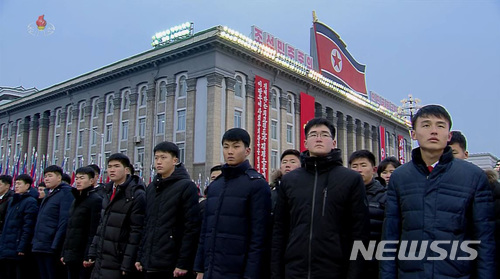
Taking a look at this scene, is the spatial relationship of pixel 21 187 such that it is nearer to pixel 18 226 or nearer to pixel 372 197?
pixel 18 226

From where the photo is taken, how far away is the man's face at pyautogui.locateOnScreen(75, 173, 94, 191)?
6.31 meters

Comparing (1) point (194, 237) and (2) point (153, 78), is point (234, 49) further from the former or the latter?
(1) point (194, 237)

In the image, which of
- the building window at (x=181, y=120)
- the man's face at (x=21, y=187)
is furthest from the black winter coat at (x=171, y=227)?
the building window at (x=181, y=120)

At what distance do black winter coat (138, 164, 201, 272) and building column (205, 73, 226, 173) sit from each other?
19.7m

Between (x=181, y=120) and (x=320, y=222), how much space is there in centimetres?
2447

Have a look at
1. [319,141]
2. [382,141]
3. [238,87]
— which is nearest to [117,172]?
[319,141]

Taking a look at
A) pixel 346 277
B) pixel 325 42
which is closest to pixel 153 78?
pixel 325 42

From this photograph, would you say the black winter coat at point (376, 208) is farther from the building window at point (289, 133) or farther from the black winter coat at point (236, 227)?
the building window at point (289, 133)

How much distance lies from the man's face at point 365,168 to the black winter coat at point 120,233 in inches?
107

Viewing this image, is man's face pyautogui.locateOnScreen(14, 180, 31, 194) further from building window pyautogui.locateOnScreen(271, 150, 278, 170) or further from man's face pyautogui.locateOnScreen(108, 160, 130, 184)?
building window pyautogui.locateOnScreen(271, 150, 278, 170)

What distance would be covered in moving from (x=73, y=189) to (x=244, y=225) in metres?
3.62

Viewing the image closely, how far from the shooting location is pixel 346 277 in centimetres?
318

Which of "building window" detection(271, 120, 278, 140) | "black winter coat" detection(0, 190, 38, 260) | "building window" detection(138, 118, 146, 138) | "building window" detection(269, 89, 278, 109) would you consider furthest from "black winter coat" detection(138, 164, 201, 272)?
"building window" detection(269, 89, 278, 109)

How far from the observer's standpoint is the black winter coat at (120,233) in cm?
496
